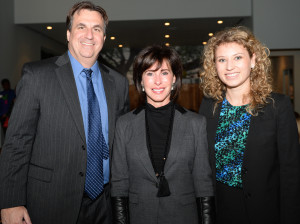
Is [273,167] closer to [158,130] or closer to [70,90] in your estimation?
[158,130]

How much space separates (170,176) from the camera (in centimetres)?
198

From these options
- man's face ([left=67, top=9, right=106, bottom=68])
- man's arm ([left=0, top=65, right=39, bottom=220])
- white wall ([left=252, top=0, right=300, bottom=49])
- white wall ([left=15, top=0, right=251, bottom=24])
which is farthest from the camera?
white wall ([left=15, top=0, right=251, bottom=24])

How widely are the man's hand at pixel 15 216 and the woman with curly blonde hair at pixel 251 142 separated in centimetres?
135

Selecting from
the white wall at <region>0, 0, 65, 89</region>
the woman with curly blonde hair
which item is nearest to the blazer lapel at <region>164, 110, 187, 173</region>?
the woman with curly blonde hair

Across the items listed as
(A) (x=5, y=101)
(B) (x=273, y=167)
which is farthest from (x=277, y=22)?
(A) (x=5, y=101)

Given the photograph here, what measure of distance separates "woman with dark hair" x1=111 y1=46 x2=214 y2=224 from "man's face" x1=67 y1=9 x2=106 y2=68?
0.39m

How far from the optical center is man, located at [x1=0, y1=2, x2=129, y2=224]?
1.94 metres

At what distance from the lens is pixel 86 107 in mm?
2131

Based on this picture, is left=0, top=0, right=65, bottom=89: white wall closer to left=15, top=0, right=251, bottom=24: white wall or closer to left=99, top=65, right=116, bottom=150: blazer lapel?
left=15, top=0, right=251, bottom=24: white wall

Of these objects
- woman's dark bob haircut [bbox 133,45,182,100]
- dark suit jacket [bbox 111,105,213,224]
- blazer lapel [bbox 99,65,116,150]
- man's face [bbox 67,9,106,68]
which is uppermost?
man's face [bbox 67,9,106,68]

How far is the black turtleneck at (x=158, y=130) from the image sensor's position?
6.67 feet

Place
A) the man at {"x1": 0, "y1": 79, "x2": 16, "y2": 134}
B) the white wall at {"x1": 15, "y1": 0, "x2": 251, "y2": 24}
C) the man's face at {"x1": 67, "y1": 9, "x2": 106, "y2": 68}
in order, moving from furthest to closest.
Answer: the white wall at {"x1": 15, "y1": 0, "x2": 251, "y2": 24}, the man at {"x1": 0, "y1": 79, "x2": 16, "y2": 134}, the man's face at {"x1": 67, "y1": 9, "x2": 106, "y2": 68}

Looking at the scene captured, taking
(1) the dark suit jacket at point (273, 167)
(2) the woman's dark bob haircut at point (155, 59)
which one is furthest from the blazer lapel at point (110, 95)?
(1) the dark suit jacket at point (273, 167)

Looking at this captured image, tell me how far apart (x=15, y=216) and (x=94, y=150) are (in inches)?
26.5
